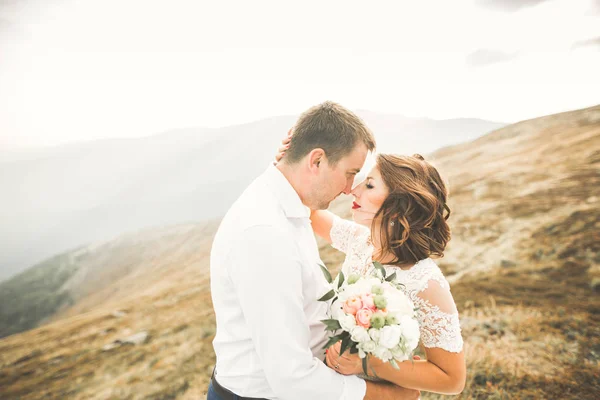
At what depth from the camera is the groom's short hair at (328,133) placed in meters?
2.73

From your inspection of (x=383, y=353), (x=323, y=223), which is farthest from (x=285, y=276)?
(x=323, y=223)

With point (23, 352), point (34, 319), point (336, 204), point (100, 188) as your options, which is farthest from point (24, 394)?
point (100, 188)

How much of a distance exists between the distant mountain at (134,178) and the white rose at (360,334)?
93.7 m

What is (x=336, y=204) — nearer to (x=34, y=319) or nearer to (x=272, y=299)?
(x=272, y=299)

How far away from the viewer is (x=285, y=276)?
6.59 ft

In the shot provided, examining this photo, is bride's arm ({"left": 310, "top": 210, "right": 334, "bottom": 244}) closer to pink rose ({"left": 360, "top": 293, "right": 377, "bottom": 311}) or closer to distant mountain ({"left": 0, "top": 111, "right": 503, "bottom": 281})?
pink rose ({"left": 360, "top": 293, "right": 377, "bottom": 311})

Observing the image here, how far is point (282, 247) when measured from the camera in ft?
6.75

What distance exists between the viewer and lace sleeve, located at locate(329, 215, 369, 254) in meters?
4.29

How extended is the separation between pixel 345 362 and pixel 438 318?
93cm

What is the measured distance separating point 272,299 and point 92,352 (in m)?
15.5

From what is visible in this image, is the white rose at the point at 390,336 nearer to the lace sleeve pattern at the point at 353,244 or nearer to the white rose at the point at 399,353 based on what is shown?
the white rose at the point at 399,353

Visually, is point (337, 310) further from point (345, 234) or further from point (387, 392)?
point (345, 234)

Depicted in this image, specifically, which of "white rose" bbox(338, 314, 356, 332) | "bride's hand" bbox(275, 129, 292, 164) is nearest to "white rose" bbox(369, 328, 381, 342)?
"white rose" bbox(338, 314, 356, 332)

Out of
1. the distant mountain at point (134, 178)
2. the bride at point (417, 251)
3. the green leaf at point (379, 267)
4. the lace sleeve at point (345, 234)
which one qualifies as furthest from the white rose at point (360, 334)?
the distant mountain at point (134, 178)
